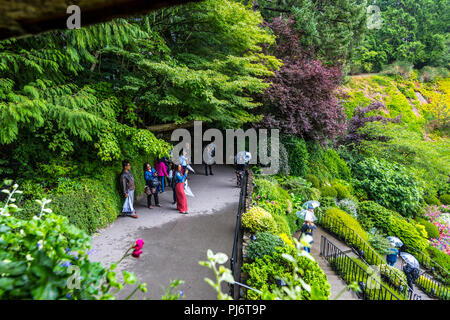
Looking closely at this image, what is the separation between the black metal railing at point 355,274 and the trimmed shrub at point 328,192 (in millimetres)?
4707

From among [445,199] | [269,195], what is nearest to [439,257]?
[269,195]

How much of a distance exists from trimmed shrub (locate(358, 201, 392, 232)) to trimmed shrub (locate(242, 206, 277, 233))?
28.4 feet

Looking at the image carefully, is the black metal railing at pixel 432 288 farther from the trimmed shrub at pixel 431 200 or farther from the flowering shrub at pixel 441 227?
the trimmed shrub at pixel 431 200

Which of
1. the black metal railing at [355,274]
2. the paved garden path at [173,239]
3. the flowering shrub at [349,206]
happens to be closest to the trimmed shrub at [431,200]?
the flowering shrub at [349,206]

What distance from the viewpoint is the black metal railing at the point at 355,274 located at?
7262 millimetres

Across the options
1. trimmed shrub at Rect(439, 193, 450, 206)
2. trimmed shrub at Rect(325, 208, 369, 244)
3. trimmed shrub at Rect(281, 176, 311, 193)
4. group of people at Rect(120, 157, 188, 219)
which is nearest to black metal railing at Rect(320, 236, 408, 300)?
trimmed shrub at Rect(325, 208, 369, 244)

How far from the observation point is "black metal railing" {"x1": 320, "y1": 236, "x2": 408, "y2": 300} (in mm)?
7262

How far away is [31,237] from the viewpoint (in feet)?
4.92

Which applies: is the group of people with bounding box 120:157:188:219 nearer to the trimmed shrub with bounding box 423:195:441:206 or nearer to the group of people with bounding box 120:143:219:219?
the group of people with bounding box 120:143:219:219

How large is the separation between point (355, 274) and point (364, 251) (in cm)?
268

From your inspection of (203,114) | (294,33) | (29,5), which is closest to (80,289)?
(29,5)

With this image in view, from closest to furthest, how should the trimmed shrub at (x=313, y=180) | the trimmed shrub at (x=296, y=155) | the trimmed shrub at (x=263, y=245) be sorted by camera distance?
the trimmed shrub at (x=263, y=245)
the trimmed shrub at (x=296, y=155)
the trimmed shrub at (x=313, y=180)
